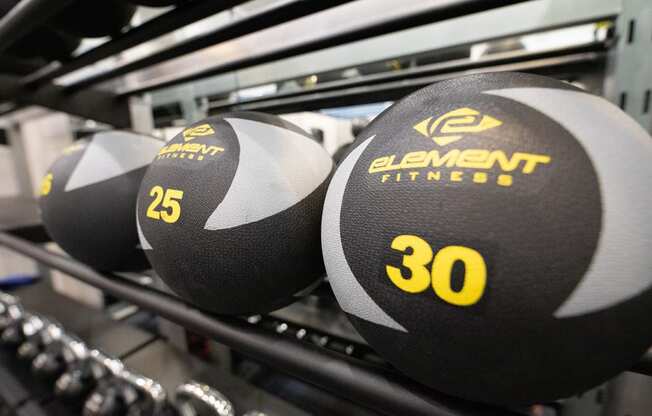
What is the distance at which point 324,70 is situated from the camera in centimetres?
108

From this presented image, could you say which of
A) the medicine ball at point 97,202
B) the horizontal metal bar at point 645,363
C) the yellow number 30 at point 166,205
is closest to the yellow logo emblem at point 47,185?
the medicine ball at point 97,202

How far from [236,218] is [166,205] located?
4.0 inches

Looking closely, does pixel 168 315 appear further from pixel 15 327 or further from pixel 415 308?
pixel 15 327

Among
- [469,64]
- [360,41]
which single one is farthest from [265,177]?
[469,64]

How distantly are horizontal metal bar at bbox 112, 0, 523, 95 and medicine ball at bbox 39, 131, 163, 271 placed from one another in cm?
30

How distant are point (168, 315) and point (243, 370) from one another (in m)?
1.28

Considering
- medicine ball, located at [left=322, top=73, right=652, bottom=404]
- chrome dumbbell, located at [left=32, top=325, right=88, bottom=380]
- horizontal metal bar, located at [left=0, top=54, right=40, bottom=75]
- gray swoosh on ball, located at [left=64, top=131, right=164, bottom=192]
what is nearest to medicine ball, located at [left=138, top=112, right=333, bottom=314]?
medicine ball, located at [left=322, top=73, right=652, bottom=404]

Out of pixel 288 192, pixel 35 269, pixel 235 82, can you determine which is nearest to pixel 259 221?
pixel 288 192

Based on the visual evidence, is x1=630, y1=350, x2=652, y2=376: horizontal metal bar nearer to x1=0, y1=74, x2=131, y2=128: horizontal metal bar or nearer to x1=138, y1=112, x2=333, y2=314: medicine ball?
x1=138, y1=112, x2=333, y2=314: medicine ball

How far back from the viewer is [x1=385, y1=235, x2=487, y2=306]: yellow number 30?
9.3 inches

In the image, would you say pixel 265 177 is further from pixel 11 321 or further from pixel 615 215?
pixel 11 321

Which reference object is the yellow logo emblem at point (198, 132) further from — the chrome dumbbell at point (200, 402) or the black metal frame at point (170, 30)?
the chrome dumbbell at point (200, 402)

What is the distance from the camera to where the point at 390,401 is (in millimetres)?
→ 301

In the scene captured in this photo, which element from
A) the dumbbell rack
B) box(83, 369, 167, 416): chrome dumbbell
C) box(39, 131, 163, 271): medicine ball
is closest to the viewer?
the dumbbell rack
